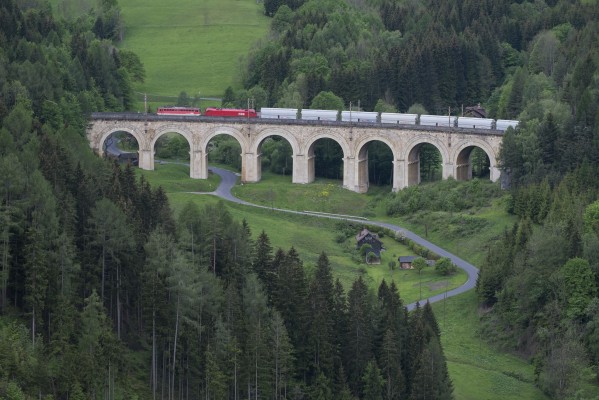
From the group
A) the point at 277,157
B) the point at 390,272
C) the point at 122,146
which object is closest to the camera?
the point at 390,272

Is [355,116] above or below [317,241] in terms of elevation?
above

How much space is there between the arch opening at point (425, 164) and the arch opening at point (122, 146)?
1060 inches

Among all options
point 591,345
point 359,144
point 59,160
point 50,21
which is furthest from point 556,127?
point 50,21

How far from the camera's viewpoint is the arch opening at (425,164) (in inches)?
6583

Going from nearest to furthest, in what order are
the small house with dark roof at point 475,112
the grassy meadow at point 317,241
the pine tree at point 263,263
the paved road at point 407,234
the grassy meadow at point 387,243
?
the pine tree at point 263,263
the grassy meadow at point 387,243
the paved road at point 407,234
the grassy meadow at point 317,241
the small house with dark roof at point 475,112

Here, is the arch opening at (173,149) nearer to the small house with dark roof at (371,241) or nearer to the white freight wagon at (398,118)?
the white freight wagon at (398,118)

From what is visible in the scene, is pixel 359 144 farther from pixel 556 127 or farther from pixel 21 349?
pixel 21 349

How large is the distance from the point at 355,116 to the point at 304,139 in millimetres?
5823

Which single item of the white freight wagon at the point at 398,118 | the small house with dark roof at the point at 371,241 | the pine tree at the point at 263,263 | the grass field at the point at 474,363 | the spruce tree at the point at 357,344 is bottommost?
the grass field at the point at 474,363

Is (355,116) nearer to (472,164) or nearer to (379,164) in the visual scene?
(379,164)

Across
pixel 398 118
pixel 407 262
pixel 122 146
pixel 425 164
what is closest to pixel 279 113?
pixel 398 118

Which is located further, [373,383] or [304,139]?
[304,139]

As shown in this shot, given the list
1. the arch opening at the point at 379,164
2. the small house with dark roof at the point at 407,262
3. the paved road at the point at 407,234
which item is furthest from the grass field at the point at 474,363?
the arch opening at the point at 379,164

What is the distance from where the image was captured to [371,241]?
146m
